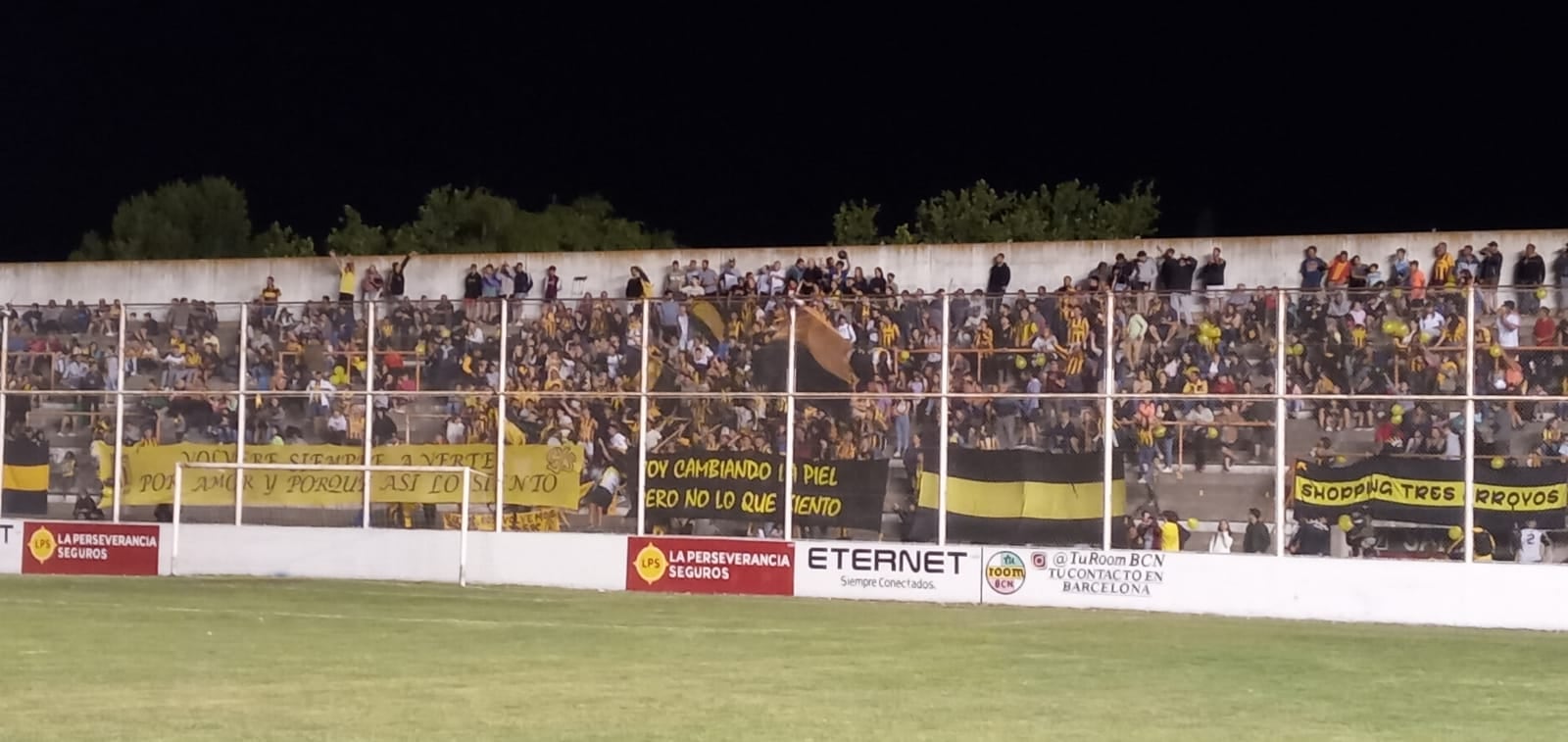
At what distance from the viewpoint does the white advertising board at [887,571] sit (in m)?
27.8

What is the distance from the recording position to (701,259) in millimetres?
36156

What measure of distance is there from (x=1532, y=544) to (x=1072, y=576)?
235 inches

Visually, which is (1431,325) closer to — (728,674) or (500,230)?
(728,674)

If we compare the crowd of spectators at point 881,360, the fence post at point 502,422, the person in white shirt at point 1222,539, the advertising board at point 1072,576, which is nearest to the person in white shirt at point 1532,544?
the crowd of spectators at point 881,360

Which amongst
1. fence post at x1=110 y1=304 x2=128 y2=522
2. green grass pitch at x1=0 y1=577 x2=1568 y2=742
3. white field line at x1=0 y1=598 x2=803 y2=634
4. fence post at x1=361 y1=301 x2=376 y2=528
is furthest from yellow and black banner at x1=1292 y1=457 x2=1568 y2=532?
fence post at x1=110 y1=304 x2=128 y2=522

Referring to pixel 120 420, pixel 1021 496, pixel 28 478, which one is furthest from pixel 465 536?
pixel 1021 496

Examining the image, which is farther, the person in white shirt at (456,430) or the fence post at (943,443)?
the person in white shirt at (456,430)

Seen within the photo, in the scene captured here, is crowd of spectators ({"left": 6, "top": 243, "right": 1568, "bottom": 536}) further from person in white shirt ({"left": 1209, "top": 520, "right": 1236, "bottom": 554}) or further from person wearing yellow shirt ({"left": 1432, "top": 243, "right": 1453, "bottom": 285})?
person in white shirt ({"left": 1209, "top": 520, "right": 1236, "bottom": 554})

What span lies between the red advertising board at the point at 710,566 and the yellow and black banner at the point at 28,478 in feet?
33.4

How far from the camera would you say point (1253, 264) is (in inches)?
1320

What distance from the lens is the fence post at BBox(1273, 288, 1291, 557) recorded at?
1009 inches

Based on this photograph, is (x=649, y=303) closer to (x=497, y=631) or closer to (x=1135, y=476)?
(x=1135, y=476)

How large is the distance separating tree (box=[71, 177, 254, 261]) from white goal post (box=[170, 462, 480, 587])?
4483 cm

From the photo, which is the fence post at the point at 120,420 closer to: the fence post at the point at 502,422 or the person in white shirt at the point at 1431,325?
the fence post at the point at 502,422
